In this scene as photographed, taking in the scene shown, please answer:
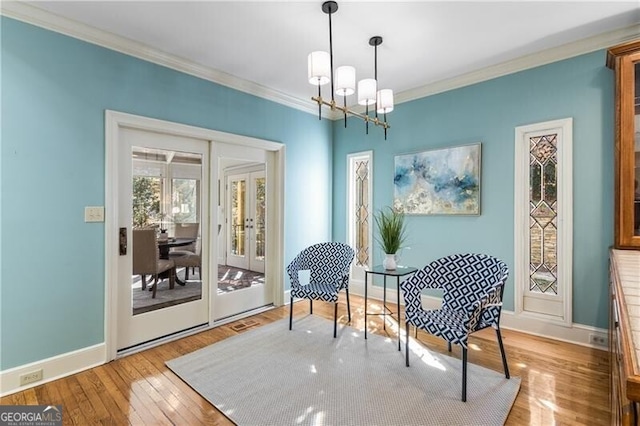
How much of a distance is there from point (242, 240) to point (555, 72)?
371cm

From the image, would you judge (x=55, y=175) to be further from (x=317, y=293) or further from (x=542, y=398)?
(x=542, y=398)

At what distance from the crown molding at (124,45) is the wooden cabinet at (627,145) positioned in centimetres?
327

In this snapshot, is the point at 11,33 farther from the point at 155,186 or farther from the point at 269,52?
the point at 269,52

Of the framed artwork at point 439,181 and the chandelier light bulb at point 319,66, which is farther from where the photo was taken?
the framed artwork at point 439,181

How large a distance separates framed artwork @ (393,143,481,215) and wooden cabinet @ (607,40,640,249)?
118 cm

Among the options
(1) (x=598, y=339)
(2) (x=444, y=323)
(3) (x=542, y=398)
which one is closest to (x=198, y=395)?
(2) (x=444, y=323)

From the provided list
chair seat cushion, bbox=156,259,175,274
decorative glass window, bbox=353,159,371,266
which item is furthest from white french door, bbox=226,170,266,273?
decorative glass window, bbox=353,159,371,266

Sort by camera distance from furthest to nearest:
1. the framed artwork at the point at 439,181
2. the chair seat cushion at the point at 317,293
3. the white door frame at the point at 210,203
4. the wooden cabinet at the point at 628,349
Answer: the framed artwork at the point at 439,181 → the chair seat cushion at the point at 317,293 → the white door frame at the point at 210,203 → the wooden cabinet at the point at 628,349

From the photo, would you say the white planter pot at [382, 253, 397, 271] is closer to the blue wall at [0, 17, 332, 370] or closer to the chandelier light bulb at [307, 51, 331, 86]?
the chandelier light bulb at [307, 51, 331, 86]

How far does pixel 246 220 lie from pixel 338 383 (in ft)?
7.58

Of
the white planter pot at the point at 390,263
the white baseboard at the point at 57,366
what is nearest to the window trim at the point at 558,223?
the white planter pot at the point at 390,263

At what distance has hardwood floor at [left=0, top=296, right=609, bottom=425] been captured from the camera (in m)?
1.93

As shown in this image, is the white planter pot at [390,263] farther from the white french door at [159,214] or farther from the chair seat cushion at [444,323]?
the white french door at [159,214]

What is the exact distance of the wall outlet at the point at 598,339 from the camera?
279 centimetres
